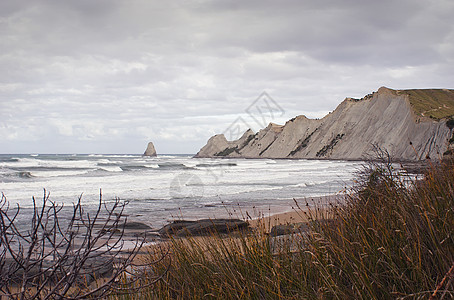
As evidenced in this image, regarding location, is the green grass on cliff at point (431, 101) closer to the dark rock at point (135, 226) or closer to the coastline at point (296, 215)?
the coastline at point (296, 215)

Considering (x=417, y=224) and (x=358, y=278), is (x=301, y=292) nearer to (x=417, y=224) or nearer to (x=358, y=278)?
(x=358, y=278)

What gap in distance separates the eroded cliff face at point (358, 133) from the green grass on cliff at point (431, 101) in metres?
0.72

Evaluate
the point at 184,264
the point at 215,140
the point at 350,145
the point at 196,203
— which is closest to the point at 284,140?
the point at 350,145

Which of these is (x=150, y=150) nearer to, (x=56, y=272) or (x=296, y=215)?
(x=296, y=215)

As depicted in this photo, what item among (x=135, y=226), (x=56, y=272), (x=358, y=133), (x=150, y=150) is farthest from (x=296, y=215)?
(x=150, y=150)

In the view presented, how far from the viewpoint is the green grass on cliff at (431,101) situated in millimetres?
64750

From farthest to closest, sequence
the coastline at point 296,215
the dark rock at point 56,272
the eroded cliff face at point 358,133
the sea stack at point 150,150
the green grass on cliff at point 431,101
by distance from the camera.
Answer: the sea stack at point 150,150 < the green grass on cliff at point 431,101 < the eroded cliff face at point 358,133 < the coastline at point 296,215 < the dark rock at point 56,272

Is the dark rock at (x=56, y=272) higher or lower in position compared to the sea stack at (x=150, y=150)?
lower

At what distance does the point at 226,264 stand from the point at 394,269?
1.51 m

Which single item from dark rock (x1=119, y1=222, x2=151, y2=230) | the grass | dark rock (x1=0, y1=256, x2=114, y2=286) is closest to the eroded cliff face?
dark rock (x1=119, y1=222, x2=151, y2=230)

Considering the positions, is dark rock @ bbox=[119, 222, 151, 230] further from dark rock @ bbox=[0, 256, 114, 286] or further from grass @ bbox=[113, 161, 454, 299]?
grass @ bbox=[113, 161, 454, 299]

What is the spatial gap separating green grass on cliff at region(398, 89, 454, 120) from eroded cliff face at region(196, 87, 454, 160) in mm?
723

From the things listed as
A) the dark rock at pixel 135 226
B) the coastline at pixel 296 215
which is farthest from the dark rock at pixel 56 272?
A: the dark rock at pixel 135 226

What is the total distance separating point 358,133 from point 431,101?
578 inches
